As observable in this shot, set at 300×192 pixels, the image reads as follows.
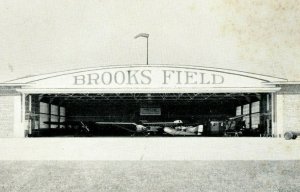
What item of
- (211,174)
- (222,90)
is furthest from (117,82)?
(211,174)

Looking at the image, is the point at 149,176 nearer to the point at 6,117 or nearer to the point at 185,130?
the point at 6,117

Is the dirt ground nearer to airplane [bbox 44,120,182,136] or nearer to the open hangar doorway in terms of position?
the open hangar doorway

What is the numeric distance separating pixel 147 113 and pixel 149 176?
2965 centimetres

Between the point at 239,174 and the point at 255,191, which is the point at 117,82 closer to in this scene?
the point at 239,174

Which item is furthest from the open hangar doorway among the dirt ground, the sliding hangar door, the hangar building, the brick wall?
the dirt ground

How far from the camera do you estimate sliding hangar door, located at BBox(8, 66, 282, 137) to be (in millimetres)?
25188

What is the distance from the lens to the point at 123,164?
494 inches

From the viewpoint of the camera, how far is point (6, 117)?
85.2ft

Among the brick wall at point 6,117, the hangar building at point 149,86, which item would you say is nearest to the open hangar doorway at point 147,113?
the hangar building at point 149,86

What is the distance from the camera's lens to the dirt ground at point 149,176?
909 centimetres

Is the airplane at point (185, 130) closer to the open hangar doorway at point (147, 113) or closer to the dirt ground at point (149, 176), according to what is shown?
the open hangar doorway at point (147, 113)

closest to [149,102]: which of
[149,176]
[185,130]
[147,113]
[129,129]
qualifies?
[147,113]

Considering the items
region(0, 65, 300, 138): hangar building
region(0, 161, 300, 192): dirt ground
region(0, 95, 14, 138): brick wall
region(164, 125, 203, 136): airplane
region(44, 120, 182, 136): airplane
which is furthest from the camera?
region(44, 120, 182, 136): airplane

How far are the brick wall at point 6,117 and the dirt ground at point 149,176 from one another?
1354 centimetres
